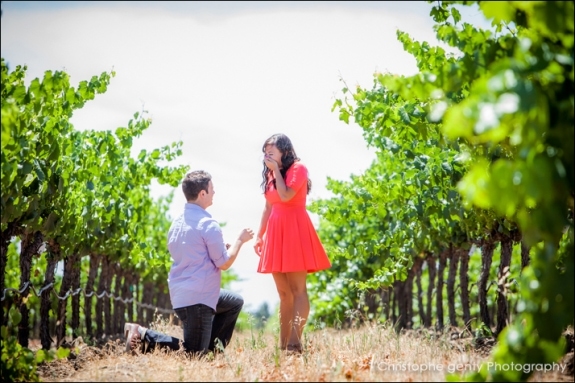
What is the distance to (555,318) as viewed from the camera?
277 cm

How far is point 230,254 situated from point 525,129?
3023 mm

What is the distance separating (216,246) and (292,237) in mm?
604

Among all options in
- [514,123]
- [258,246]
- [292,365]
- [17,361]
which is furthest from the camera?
[258,246]

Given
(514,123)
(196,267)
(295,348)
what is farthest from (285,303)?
(514,123)

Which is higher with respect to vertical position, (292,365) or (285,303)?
(285,303)

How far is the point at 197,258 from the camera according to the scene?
5188 mm

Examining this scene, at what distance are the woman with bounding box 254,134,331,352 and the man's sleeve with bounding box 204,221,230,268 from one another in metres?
0.36

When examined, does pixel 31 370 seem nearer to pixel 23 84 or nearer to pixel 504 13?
pixel 23 84

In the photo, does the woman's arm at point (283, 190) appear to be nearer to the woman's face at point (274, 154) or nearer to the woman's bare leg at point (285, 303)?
the woman's face at point (274, 154)

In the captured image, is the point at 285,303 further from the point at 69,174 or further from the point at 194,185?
the point at 69,174

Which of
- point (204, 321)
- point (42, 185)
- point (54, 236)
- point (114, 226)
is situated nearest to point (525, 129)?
point (204, 321)

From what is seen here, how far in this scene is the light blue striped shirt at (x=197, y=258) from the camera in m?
5.11

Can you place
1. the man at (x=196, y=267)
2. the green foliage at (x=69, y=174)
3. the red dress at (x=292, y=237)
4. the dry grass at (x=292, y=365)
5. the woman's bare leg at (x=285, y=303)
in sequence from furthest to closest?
the woman's bare leg at (x=285, y=303) < the red dress at (x=292, y=237) < the man at (x=196, y=267) < the green foliage at (x=69, y=174) < the dry grass at (x=292, y=365)

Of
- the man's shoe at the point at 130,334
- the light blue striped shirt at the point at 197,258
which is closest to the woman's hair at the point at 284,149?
the light blue striped shirt at the point at 197,258
